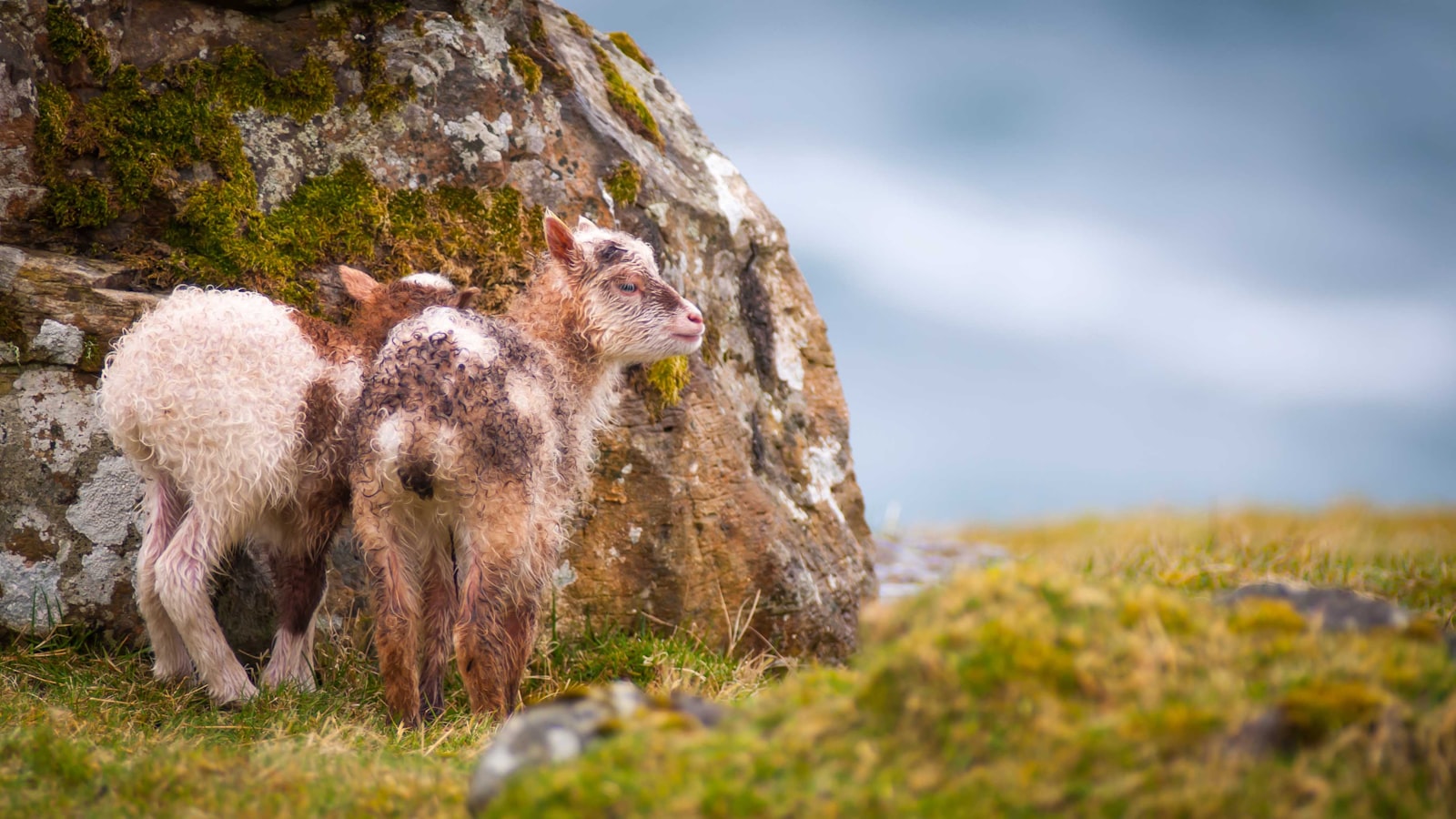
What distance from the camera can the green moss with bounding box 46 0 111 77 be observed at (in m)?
6.74

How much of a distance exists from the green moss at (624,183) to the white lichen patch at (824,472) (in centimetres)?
246

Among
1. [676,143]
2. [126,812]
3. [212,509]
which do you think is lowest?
[126,812]

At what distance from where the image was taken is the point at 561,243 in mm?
6270

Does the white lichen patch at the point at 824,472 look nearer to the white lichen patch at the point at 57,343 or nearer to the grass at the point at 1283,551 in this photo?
the grass at the point at 1283,551

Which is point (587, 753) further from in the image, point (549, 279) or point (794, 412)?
point (794, 412)

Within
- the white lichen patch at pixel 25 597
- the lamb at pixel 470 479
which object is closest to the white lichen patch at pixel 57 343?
the white lichen patch at pixel 25 597

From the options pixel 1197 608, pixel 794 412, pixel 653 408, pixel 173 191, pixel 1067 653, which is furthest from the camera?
pixel 794 412

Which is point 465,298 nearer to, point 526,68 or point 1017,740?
point 526,68

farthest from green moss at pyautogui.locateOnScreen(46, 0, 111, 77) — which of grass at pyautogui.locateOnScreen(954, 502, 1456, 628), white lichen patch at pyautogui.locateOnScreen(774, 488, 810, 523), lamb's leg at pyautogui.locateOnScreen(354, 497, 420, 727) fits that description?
grass at pyautogui.locateOnScreen(954, 502, 1456, 628)

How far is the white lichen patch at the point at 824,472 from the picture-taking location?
8737 millimetres

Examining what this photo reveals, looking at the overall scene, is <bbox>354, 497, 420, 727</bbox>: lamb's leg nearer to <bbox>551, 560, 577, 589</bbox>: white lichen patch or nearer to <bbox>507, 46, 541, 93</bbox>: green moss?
<bbox>551, 560, 577, 589</bbox>: white lichen patch

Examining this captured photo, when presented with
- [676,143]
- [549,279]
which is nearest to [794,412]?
[676,143]

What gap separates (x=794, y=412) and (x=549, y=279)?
10.2ft

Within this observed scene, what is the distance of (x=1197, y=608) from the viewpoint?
3371 mm
